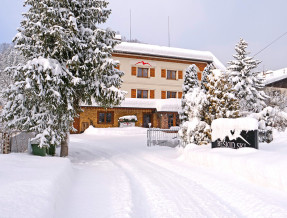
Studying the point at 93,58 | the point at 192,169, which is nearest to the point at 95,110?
the point at 93,58

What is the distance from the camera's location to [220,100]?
11664 millimetres

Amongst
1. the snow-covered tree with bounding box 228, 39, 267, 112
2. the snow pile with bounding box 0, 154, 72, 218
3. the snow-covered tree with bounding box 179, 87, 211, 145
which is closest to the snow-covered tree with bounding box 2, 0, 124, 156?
the snow pile with bounding box 0, 154, 72, 218

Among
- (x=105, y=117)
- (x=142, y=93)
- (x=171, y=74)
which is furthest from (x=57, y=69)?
(x=171, y=74)

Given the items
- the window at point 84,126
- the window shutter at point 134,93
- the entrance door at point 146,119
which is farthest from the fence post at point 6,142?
the entrance door at point 146,119

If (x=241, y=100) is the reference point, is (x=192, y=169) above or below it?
below

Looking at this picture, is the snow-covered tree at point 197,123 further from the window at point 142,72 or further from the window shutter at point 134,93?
the window at point 142,72

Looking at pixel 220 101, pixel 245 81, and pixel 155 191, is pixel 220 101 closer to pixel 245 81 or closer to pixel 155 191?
pixel 155 191

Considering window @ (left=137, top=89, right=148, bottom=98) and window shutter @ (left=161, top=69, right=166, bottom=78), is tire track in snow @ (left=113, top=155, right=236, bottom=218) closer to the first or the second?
window @ (left=137, top=89, right=148, bottom=98)

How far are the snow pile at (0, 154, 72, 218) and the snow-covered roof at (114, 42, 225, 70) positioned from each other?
77.3ft

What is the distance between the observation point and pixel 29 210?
3.64m

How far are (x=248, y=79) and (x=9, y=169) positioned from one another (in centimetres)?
2297

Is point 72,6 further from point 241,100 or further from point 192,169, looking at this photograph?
point 241,100

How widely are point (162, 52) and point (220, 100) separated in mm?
20054

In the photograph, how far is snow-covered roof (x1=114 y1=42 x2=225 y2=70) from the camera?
29025mm
